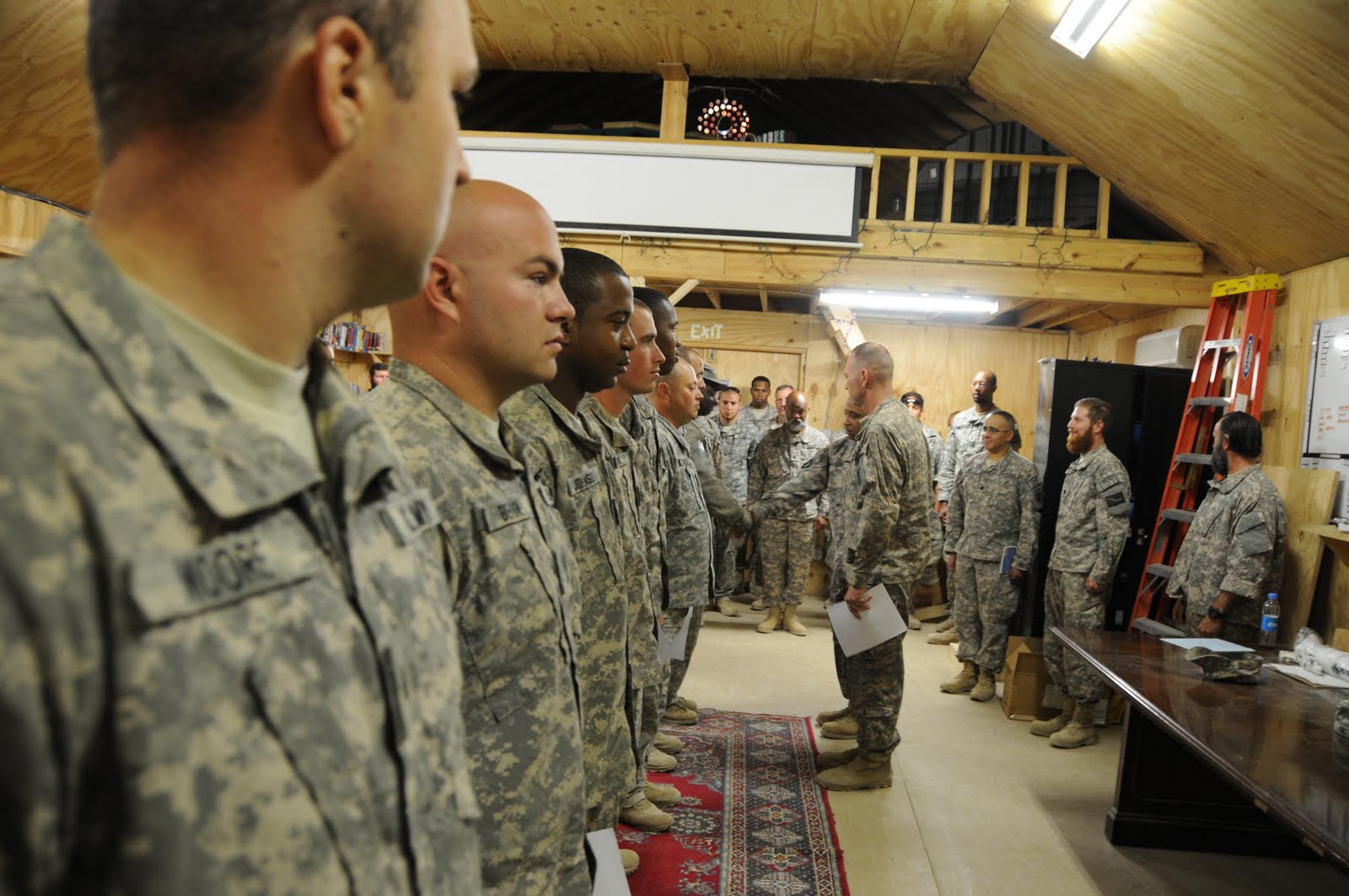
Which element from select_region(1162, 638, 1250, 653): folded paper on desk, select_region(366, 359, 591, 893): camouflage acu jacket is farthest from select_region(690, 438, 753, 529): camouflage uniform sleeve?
select_region(366, 359, 591, 893): camouflage acu jacket

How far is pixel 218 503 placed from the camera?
46 cm

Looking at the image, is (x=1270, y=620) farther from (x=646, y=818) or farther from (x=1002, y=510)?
(x=646, y=818)

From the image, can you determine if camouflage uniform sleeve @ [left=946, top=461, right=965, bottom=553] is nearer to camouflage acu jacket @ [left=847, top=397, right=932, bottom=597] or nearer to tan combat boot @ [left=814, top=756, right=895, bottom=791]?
camouflage acu jacket @ [left=847, top=397, right=932, bottom=597]

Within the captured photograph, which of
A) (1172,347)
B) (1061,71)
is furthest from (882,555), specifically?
(1172,347)

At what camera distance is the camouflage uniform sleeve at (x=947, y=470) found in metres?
7.15

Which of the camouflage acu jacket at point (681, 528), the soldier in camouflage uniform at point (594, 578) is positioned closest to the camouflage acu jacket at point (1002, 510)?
the camouflage acu jacket at point (681, 528)

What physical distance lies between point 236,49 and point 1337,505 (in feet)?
16.0

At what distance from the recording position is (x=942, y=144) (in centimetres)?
951

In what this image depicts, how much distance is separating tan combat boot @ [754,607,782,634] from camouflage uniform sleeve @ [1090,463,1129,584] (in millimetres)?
2439

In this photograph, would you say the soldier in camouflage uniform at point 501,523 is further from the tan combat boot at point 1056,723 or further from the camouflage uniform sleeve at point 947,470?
the camouflage uniform sleeve at point 947,470

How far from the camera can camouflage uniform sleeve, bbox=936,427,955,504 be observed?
7.15 metres

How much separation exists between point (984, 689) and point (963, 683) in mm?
145

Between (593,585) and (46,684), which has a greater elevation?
(46,684)

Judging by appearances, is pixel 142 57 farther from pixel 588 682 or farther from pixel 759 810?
pixel 759 810
